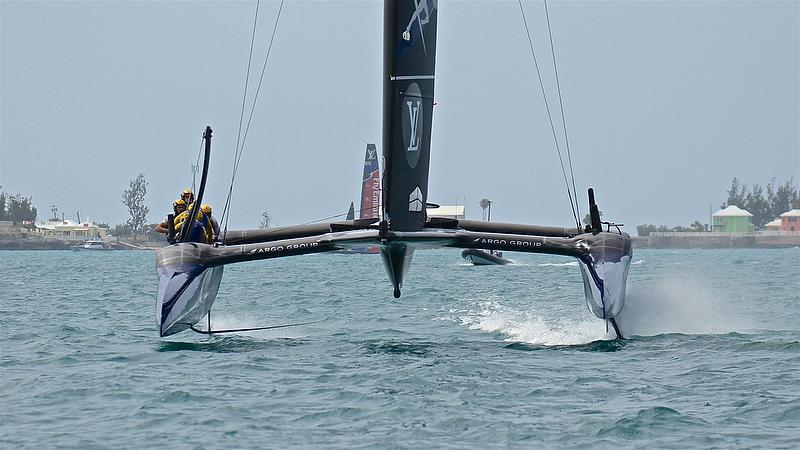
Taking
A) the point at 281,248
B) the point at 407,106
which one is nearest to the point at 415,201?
the point at 407,106

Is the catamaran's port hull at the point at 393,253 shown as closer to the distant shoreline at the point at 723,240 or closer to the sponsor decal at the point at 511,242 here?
the sponsor decal at the point at 511,242

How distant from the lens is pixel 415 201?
937 cm

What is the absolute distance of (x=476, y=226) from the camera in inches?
434

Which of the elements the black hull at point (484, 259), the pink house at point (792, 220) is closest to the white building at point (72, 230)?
the pink house at point (792, 220)

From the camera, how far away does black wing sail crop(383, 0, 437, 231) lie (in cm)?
902

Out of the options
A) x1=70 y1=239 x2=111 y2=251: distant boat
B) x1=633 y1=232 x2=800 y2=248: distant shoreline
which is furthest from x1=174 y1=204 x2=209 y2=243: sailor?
x1=633 y1=232 x2=800 y2=248: distant shoreline

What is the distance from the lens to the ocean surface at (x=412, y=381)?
615 centimetres

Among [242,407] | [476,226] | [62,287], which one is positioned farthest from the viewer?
[62,287]

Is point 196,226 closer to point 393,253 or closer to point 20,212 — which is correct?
point 393,253

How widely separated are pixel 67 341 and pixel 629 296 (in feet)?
17.7

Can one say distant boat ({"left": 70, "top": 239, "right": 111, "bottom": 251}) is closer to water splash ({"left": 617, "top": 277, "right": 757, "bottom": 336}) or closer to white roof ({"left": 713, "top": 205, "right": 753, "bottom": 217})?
white roof ({"left": 713, "top": 205, "right": 753, "bottom": 217})

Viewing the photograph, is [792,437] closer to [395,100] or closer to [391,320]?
[395,100]

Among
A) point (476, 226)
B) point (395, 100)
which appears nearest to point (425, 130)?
point (395, 100)

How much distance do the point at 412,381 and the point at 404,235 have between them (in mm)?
1791
